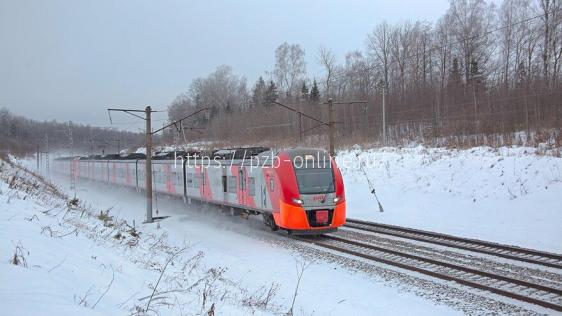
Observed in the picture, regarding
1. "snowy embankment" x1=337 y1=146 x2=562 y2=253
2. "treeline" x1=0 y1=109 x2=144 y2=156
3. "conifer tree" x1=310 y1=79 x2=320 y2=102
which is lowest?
"snowy embankment" x1=337 y1=146 x2=562 y2=253

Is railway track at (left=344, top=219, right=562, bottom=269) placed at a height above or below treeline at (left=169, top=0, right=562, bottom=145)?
below

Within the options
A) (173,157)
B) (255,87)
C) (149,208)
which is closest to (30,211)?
(149,208)

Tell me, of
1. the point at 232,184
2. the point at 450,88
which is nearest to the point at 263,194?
the point at 232,184

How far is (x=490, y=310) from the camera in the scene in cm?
734

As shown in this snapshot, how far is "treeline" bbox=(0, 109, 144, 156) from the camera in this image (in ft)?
201

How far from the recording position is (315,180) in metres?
14.0

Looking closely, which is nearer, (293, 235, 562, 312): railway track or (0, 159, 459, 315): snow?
(0, 159, 459, 315): snow

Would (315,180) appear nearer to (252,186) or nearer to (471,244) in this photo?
(252,186)

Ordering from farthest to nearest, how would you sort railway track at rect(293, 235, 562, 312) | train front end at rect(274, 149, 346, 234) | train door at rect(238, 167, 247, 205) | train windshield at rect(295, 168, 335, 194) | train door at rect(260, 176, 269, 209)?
train door at rect(238, 167, 247, 205) < train door at rect(260, 176, 269, 209) < train windshield at rect(295, 168, 335, 194) < train front end at rect(274, 149, 346, 234) < railway track at rect(293, 235, 562, 312)

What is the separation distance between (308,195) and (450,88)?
2367cm

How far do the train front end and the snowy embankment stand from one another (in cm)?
398

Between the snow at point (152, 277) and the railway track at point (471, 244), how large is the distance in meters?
3.51

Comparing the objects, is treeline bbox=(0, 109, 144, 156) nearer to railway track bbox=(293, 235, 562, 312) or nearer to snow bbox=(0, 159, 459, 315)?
snow bbox=(0, 159, 459, 315)

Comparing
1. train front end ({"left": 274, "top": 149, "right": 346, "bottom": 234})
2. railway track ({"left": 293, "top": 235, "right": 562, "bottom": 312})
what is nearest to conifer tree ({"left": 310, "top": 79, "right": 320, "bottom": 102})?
train front end ({"left": 274, "top": 149, "right": 346, "bottom": 234})
